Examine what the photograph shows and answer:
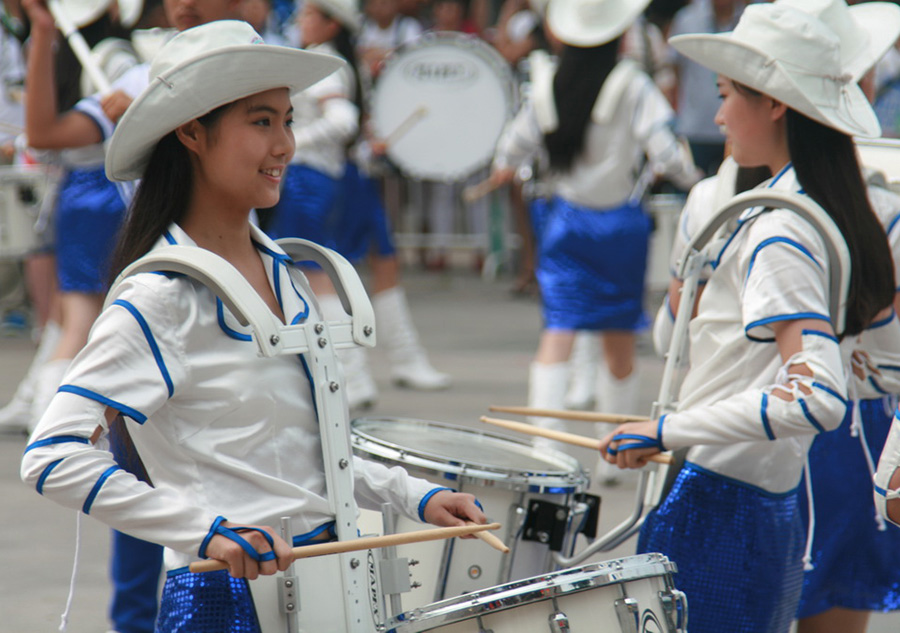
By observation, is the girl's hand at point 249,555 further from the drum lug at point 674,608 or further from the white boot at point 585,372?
the white boot at point 585,372

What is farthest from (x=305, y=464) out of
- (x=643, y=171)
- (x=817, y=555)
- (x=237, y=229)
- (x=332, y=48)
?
(x=332, y=48)

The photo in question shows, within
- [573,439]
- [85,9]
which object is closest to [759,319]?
[573,439]

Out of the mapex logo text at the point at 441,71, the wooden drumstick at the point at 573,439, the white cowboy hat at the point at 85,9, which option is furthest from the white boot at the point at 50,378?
the mapex logo text at the point at 441,71

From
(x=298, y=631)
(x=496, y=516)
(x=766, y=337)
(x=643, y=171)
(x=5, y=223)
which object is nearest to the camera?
(x=298, y=631)

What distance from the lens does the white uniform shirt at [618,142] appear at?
5117 millimetres

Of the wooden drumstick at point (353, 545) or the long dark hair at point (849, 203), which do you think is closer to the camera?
the wooden drumstick at point (353, 545)

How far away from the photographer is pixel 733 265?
2.49 metres

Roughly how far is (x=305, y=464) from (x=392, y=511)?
0.80 ft

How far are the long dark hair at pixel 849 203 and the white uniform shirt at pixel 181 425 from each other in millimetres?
1109

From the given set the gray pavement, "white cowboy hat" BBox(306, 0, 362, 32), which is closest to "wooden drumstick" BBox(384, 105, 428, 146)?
the gray pavement

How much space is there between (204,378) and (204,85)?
0.44m

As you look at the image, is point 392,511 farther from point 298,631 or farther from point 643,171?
point 643,171

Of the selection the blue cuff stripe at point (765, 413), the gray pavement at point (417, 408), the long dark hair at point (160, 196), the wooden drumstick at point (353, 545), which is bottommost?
the gray pavement at point (417, 408)

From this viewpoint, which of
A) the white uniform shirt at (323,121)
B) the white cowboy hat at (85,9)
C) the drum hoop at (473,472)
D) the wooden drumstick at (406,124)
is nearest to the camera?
the drum hoop at (473,472)
